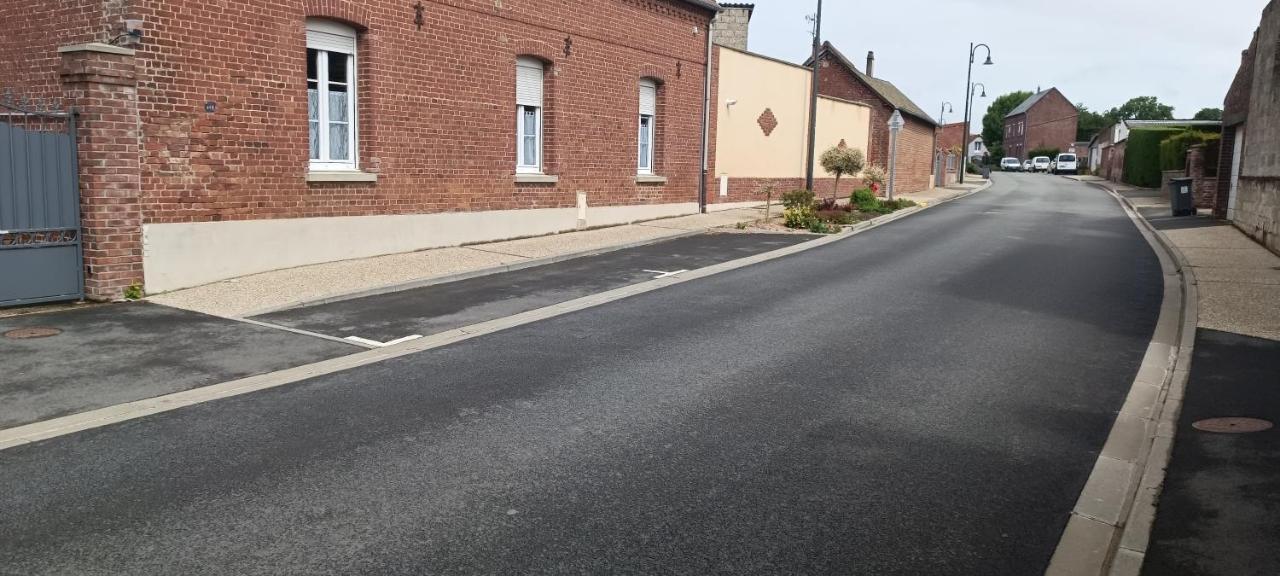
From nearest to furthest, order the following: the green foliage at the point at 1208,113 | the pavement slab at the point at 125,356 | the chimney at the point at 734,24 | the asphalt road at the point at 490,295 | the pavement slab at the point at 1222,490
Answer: the pavement slab at the point at 1222,490 < the pavement slab at the point at 125,356 < the asphalt road at the point at 490,295 < the chimney at the point at 734,24 < the green foliage at the point at 1208,113

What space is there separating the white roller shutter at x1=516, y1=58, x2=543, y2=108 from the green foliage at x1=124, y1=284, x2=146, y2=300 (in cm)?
785

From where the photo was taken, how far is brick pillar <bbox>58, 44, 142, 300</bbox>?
978cm

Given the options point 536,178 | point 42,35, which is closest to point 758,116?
point 536,178

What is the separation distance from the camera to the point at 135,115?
33.7 ft

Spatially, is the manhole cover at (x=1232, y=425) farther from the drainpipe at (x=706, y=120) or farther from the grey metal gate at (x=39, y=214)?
the drainpipe at (x=706, y=120)

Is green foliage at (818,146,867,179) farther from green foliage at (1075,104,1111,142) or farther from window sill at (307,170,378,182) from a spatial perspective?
green foliage at (1075,104,1111,142)

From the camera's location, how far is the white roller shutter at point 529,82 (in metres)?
16.6

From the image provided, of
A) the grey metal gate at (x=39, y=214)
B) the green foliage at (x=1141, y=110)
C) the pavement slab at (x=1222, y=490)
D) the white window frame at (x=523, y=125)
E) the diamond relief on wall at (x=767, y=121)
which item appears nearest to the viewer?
the pavement slab at (x=1222, y=490)

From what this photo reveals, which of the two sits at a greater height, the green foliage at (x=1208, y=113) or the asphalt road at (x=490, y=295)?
the green foliage at (x=1208, y=113)

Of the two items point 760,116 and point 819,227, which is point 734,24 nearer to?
point 760,116

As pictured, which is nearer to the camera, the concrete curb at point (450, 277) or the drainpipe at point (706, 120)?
the concrete curb at point (450, 277)

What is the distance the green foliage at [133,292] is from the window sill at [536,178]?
7261 mm

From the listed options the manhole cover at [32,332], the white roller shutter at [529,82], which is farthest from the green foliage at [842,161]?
the manhole cover at [32,332]

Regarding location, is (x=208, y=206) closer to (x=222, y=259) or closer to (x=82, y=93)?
(x=222, y=259)
